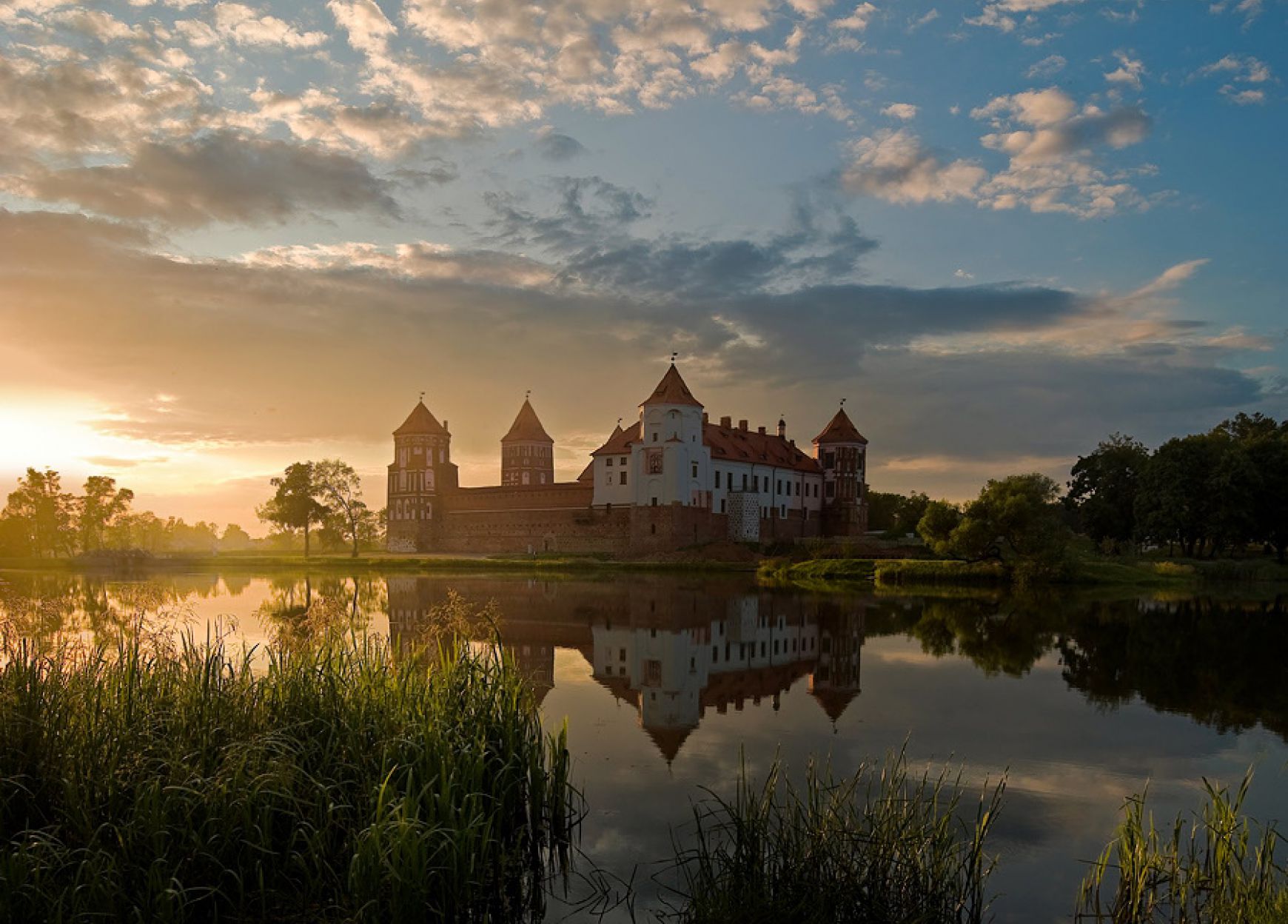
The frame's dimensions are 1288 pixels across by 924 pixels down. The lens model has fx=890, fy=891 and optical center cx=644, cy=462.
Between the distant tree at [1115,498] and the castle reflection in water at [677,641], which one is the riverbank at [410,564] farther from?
the distant tree at [1115,498]

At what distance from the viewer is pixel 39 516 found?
72062 millimetres

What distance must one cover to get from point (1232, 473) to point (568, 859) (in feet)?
189

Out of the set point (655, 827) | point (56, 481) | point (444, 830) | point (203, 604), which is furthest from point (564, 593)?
point (56, 481)

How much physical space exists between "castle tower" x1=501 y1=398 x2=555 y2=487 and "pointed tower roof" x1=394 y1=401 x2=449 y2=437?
8569mm

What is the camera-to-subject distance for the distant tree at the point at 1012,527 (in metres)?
40.5

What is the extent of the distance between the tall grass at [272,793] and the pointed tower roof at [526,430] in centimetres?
7743

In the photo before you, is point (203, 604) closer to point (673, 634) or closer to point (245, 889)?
point (673, 634)

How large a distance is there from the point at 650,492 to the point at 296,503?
99.5 feet

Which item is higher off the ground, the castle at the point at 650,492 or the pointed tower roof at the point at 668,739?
the castle at the point at 650,492

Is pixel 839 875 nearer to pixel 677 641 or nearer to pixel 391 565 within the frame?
pixel 677 641

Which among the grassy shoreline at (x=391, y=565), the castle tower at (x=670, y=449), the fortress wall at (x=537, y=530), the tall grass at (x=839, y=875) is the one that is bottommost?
the grassy shoreline at (x=391, y=565)

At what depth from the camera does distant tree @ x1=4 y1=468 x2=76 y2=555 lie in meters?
72.3

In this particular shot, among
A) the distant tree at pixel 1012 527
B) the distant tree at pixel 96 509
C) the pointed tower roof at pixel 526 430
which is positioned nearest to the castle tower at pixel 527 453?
the pointed tower roof at pixel 526 430

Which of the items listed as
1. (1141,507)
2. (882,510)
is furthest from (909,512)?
(1141,507)
